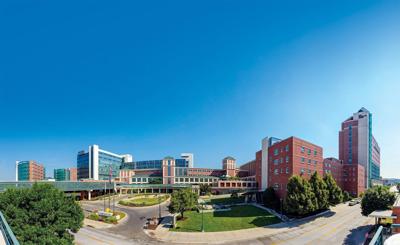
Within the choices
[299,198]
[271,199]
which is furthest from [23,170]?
[299,198]

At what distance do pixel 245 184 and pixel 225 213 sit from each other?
47567mm

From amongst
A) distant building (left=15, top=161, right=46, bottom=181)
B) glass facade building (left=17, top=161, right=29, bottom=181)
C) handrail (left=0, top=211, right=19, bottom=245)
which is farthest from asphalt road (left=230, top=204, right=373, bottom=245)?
glass facade building (left=17, top=161, right=29, bottom=181)

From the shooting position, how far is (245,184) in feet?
309

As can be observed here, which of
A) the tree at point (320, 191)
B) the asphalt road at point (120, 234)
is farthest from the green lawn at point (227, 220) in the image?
the tree at point (320, 191)

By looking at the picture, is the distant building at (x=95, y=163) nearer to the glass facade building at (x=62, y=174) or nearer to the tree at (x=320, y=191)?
the glass facade building at (x=62, y=174)

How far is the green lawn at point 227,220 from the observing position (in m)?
38.2

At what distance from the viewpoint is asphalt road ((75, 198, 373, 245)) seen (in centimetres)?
3195

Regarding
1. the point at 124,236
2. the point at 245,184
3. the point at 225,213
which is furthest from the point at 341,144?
the point at 124,236

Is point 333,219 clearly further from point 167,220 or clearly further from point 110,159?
point 110,159

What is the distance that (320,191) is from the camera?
1732 inches

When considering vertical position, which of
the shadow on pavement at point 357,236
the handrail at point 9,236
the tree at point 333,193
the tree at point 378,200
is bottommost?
the shadow on pavement at point 357,236

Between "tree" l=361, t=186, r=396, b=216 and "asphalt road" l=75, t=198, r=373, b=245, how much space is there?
3.29 m

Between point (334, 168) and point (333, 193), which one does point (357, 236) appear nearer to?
point (333, 193)

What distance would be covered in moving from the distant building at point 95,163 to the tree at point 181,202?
101m
